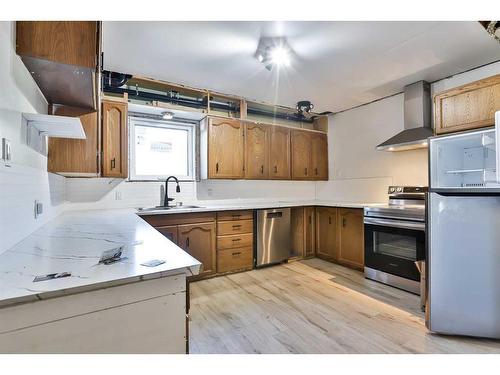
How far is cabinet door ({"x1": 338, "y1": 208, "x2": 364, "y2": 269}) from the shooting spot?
317 centimetres

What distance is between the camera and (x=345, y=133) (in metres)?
4.09

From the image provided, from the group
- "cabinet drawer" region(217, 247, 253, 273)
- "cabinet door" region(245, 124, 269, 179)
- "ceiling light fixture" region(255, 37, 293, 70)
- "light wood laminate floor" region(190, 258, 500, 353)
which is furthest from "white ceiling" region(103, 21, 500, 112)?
"light wood laminate floor" region(190, 258, 500, 353)

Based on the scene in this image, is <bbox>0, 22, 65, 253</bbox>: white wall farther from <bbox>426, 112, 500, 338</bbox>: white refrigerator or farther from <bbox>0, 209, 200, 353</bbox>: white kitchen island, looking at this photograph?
<bbox>426, 112, 500, 338</bbox>: white refrigerator

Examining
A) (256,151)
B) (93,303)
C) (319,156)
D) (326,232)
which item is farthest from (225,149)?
(93,303)

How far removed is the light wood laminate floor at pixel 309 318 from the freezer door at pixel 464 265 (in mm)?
125

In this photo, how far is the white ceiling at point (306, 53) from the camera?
1950 mm

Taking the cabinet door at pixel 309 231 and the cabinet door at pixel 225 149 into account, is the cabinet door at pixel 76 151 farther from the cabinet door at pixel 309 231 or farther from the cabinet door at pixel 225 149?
the cabinet door at pixel 309 231

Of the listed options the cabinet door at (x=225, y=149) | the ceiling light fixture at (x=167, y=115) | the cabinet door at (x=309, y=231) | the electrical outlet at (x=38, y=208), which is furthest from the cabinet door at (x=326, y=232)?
the electrical outlet at (x=38, y=208)

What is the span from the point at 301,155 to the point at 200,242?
7.05ft

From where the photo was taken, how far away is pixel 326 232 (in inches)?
144

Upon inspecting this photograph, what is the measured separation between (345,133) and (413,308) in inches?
106
